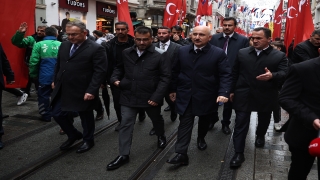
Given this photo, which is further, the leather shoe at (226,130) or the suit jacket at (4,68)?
the leather shoe at (226,130)

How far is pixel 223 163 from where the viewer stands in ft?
15.0

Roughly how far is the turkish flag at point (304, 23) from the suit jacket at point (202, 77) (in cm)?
397

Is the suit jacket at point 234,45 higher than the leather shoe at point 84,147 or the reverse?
higher

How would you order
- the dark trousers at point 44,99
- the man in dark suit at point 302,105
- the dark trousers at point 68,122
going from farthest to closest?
the dark trousers at point 44,99 → the dark trousers at point 68,122 → the man in dark suit at point 302,105

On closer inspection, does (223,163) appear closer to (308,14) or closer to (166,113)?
(166,113)

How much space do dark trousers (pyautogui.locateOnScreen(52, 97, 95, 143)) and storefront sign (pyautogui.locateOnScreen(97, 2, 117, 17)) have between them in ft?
59.1

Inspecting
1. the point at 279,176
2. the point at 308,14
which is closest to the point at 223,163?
the point at 279,176

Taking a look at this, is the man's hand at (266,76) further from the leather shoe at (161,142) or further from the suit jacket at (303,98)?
the leather shoe at (161,142)

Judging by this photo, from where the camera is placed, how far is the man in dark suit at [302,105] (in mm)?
2555

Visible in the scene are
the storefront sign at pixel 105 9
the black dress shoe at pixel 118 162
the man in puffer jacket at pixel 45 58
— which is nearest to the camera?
the black dress shoe at pixel 118 162

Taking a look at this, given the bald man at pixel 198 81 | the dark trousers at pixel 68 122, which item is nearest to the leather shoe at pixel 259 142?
the bald man at pixel 198 81

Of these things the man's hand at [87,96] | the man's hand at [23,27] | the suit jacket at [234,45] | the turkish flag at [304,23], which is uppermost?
the turkish flag at [304,23]

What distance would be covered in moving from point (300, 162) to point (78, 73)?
316cm

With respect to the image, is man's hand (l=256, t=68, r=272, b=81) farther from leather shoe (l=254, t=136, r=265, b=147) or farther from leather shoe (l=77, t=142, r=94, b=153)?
leather shoe (l=77, t=142, r=94, b=153)
